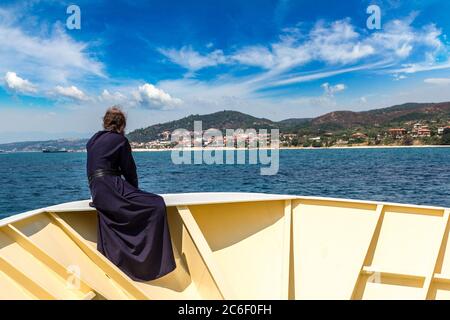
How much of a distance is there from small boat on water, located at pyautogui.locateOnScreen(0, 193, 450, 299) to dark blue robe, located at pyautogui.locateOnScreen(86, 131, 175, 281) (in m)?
0.21

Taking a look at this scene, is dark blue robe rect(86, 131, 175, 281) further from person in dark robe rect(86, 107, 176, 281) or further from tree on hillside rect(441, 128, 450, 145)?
tree on hillside rect(441, 128, 450, 145)

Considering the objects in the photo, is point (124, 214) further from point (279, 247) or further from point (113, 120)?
point (279, 247)

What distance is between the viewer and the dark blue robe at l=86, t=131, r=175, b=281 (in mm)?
3596

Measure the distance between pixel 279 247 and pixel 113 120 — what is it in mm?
2530

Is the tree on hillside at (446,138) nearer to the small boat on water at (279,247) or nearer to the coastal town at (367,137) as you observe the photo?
the coastal town at (367,137)

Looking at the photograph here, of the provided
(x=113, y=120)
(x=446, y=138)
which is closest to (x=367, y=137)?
(x=446, y=138)

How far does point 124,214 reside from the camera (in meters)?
3.61

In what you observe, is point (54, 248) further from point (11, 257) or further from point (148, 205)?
point (148, 205)

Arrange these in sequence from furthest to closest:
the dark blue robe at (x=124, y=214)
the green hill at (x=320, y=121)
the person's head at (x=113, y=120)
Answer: the green hill at (x=320, y=121), the person's head at (x=113, y=120), the dark blue robe at (x=124, y=214)

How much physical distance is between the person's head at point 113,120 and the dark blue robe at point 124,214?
0.23ft

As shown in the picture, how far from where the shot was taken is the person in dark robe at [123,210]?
3.60 m

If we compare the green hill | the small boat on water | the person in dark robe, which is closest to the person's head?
the person in dark robe

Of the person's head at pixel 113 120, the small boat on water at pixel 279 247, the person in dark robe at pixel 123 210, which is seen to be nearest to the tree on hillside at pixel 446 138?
the small boat on water at pixel 279 247

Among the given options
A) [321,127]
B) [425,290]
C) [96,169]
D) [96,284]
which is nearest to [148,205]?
[96,169]
